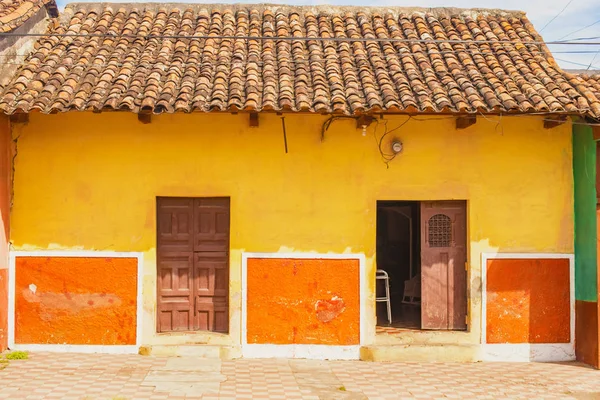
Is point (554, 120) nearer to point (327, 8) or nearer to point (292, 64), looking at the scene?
point (292, 64)

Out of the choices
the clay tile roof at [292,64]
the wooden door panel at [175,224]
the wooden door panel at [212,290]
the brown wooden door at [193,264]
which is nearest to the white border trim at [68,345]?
the brown wooden door at [193,264]

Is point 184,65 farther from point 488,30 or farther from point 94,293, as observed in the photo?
point 488,30

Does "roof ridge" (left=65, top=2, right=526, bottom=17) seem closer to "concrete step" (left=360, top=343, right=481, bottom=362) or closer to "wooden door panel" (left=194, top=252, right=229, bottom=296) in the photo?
"wooden door panel" (left=194, top=252, right=229, bottom=296)

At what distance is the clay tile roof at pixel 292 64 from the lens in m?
9.76

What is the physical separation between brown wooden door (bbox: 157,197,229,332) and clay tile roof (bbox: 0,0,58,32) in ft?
10.9

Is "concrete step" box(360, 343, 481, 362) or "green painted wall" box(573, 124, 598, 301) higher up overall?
"green painted wall" box(573, 124, 598, 301)

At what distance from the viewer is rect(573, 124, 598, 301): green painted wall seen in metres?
10.3

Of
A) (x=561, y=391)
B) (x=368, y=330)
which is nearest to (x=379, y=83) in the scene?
(x=368, y=330)

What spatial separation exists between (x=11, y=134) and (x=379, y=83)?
5429 mm

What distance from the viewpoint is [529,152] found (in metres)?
10.7

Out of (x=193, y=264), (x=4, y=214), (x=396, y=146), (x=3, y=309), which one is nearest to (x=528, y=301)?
(x=396, y=146)

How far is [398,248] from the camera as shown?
15281 millimetres

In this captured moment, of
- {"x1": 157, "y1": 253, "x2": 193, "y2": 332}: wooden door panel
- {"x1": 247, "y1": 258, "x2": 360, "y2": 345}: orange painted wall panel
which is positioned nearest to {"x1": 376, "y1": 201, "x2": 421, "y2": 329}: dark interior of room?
{"x1": 247, "y1": 258, "x2": 360, "y2": 345}: orange painted wall panel

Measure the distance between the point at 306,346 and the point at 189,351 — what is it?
1.69m
